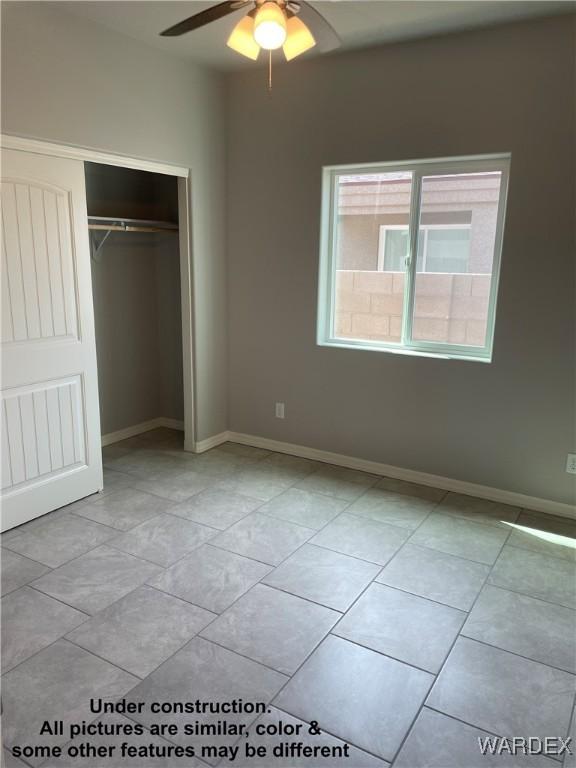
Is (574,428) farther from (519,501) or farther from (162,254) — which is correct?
(162,254)

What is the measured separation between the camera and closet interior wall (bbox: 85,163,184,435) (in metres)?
4.31

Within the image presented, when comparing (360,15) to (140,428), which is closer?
(360,15)

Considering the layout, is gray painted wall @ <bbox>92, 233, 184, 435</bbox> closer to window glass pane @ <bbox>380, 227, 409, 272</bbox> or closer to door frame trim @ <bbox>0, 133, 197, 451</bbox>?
door frame trim @ <bbox>0, 133, 197, 451</bbox>

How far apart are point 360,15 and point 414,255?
1391 millimetres

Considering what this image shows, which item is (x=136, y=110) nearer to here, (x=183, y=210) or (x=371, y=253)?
(x=183, y=210)

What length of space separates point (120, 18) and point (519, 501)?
364cm

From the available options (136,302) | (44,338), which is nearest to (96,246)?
(136,302)

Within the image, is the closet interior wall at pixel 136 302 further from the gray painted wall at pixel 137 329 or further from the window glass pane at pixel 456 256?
the window glass pane at pixel 456 256

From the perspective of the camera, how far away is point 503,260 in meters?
3.30

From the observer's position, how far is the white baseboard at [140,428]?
4520 mm

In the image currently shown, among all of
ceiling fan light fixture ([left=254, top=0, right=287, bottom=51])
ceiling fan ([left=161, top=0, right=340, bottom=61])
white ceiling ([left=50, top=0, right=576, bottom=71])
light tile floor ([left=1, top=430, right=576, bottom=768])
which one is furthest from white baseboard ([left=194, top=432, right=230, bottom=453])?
ceiling fan light fixture ([left=254, top=0, right=287, bottom=51])

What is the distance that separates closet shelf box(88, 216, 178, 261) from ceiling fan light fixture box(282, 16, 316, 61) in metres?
2.14

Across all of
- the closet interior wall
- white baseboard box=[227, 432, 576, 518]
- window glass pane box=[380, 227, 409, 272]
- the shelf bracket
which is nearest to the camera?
white baseboard box=[227, 432, 576, 518]

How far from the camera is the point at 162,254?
4.69 metres
